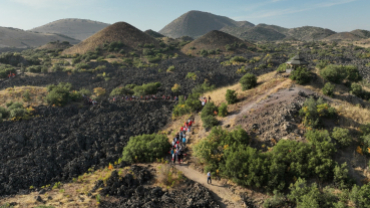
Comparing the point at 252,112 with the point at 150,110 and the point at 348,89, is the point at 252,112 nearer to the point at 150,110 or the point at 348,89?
the point at 348,89

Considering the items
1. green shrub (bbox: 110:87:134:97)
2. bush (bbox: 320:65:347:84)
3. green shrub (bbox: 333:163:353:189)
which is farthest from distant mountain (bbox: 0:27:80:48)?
green shrub (bbox: 333:163:353:189)

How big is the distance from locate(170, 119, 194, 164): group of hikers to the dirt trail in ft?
2.79

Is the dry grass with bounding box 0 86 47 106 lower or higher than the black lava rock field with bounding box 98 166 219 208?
higher

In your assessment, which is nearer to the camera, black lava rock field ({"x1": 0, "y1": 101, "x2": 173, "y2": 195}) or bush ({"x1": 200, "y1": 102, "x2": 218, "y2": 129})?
black lava rock field ({"x1": 0, "y1": 101, "x2": 173, "y2": 195})

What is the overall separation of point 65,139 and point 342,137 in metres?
20.2

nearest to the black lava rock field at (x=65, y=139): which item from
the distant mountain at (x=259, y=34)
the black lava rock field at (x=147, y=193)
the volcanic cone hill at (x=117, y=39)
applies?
the black lava rock field at (x=147, y=193)

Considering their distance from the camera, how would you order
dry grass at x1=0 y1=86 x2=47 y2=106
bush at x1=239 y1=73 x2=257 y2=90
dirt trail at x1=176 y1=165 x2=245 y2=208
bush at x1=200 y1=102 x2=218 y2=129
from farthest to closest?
dry grass at x1=0 y1=86 x2=47 y2=106
bush at x1=239 y1=73 x2=257 y2=90
bush at x1=200 y1=102 x2=218 y2=129
dirt trail at x1=176 y1=165 x2=245 y2=208

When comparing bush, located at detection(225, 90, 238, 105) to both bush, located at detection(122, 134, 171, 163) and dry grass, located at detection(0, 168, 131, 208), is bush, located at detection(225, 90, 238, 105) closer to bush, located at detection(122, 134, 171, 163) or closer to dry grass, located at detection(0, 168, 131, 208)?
bush, located at detection(122, 134, 171, 163)

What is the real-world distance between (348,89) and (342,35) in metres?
128

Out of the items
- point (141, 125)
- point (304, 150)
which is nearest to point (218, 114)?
point (141, 125)

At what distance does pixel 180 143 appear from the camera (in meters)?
17.4

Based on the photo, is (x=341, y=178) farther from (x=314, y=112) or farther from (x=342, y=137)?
(x=314, y=112)

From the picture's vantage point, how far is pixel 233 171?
12.2m

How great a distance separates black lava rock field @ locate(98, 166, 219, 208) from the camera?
10562 mm
